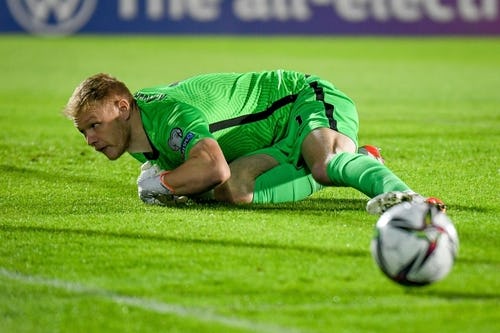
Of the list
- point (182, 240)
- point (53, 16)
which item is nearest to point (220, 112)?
point (182, 240)

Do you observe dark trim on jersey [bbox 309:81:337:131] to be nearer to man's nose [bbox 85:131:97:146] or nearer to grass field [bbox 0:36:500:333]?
grass field [bbox 0:36:500:333]

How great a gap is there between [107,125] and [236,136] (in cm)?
81

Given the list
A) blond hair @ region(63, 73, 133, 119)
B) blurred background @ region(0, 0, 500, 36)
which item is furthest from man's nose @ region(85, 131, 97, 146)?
blurred background @ region(0, 0, 500, 36)

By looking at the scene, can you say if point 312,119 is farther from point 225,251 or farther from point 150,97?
point 225,251

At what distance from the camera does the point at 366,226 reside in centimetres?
559

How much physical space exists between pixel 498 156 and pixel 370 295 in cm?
445

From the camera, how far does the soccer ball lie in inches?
173

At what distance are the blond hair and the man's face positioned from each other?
27 millimetres

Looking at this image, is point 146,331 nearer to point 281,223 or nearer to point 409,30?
point 281,223

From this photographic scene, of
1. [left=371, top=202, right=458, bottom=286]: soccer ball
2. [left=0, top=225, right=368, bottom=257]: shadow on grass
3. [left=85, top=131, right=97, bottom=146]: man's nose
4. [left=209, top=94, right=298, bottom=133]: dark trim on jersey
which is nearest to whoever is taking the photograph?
[left=371, top=202, right=458, bottom=286]: soccer ball

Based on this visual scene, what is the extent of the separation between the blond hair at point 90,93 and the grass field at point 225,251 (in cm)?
58

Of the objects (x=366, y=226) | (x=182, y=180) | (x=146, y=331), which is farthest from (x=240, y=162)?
(x=146, y=331)

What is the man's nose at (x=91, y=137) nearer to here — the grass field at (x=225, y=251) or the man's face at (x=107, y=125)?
the man's face at (x=107, y=125)

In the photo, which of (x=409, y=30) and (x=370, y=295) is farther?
(x=409, y=30)
